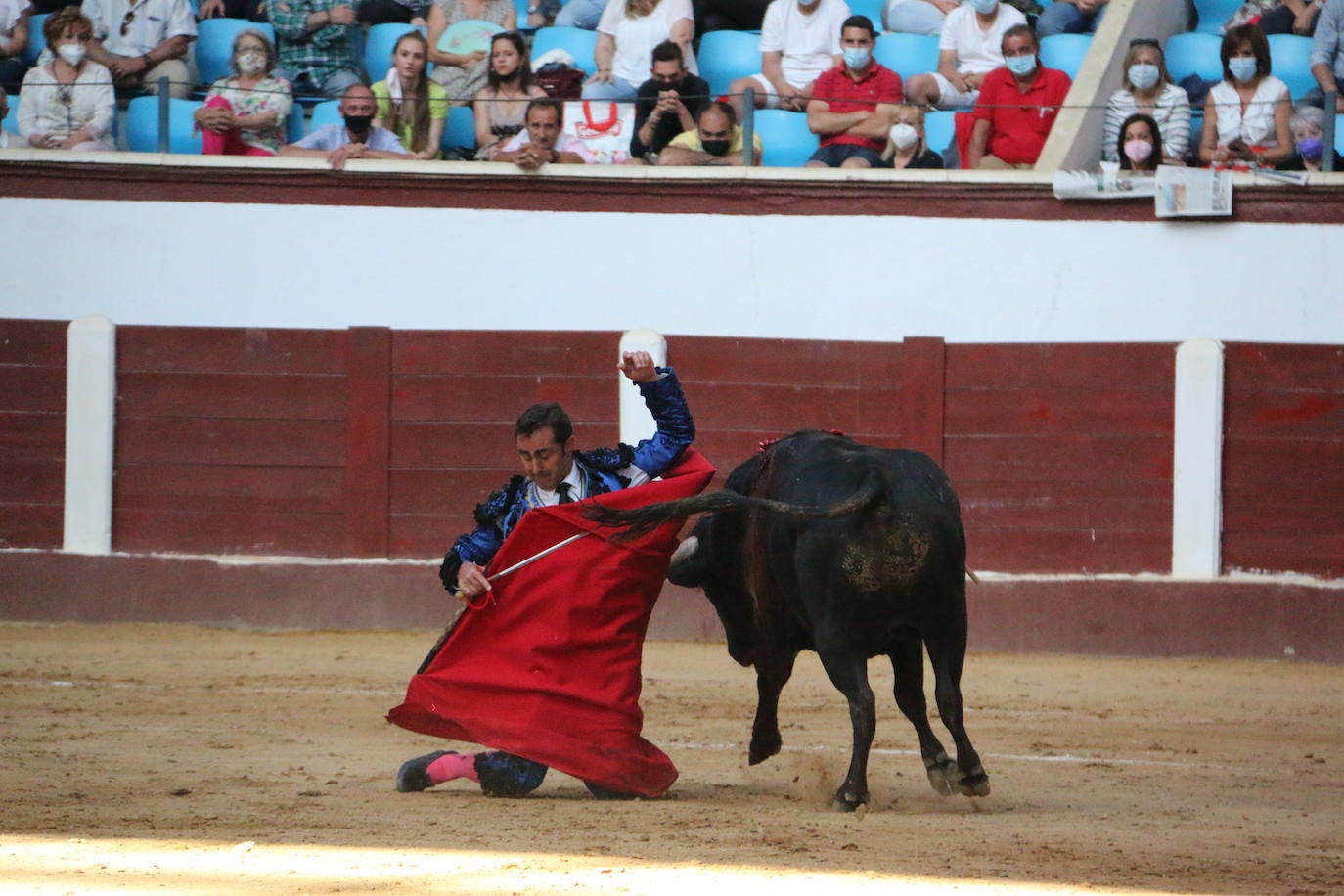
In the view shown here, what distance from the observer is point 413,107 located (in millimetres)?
9531

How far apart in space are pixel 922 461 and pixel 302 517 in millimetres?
5350

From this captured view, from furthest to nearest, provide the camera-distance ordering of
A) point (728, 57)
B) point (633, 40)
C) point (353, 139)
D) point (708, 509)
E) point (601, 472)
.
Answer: point (728, 57) < point (633, 40) < point (353, 139) < point (601, 472) < point (708, 509)

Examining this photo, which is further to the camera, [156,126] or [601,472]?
[156,126]

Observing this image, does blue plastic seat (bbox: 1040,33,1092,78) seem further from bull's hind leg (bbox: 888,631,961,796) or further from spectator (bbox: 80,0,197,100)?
bull's hind leg (bbox: 888,631,961,796)

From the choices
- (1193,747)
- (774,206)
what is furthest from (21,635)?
(1193,747)

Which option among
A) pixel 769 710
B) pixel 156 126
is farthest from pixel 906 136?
pixel 769 710

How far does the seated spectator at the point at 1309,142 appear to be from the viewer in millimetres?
8688

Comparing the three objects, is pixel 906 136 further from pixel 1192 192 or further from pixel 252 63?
pixel 252 63

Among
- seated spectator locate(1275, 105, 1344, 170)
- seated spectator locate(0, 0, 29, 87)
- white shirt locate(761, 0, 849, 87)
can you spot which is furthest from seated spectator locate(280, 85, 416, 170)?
seated spectator locate(1275, 105, 1344, 170)

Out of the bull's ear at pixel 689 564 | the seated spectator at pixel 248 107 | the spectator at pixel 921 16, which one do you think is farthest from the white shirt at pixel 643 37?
the bull's ear at pixel 689 564

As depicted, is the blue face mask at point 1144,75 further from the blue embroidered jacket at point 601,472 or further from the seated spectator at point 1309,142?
the blue embroidered jacket at point 601,472

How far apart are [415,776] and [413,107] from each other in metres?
5.27

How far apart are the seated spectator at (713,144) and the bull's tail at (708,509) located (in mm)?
4541

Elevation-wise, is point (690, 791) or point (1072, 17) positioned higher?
point (1072, 17)
